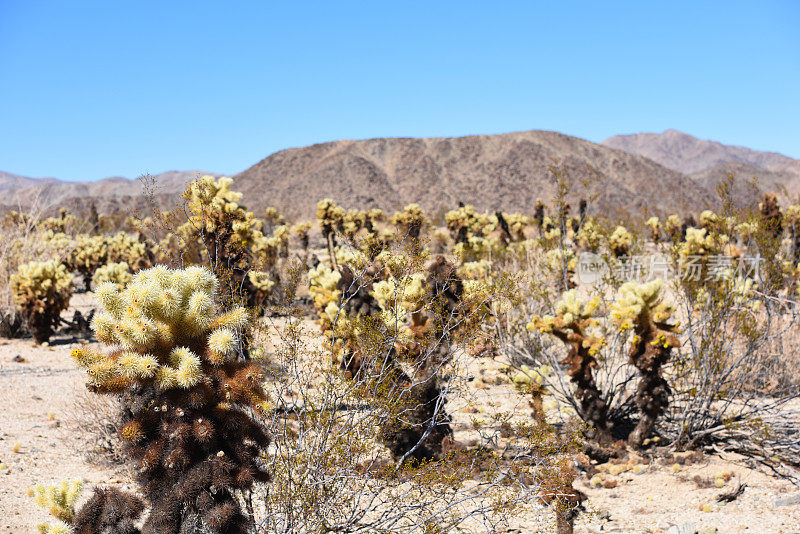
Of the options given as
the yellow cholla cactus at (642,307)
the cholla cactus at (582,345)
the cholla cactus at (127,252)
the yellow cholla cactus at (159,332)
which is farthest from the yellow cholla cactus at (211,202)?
the cholla cactus at (127,252)

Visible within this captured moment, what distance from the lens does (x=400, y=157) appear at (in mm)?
86688

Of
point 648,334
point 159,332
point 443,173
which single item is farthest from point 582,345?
point 443,173

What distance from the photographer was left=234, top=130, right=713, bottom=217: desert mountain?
75250 mm

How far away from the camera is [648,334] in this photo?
6160mm

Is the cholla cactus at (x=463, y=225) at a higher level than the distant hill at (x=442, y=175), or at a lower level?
lower

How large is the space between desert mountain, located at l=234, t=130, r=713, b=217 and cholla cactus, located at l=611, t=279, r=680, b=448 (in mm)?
65238

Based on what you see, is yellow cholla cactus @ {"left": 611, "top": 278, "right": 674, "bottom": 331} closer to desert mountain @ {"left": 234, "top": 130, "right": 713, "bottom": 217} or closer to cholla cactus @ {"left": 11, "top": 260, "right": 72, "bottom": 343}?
cholla cactus @ {"left": 11, "top": 260, "right": 72, "bottom": 343}

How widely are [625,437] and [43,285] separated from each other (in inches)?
444

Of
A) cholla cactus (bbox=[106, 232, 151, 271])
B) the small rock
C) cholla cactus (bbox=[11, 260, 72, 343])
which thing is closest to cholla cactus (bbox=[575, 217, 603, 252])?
the small rock

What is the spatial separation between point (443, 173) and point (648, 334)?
255 ft

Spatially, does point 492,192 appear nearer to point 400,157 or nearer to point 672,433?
point 400,157

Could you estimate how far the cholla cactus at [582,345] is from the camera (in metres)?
6.33

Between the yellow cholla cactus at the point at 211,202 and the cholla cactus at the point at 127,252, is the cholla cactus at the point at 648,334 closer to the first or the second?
the yellow cholla cactus at the point at 211,202

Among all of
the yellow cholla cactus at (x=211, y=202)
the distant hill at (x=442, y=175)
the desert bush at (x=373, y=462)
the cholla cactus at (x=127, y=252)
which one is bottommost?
the desert bush at (x=373, y=462)
